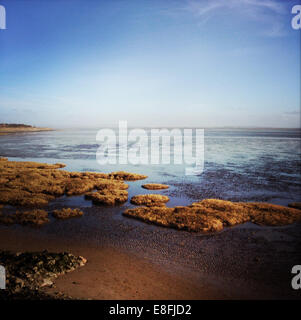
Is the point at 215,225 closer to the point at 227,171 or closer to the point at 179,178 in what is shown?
the point at 179,178

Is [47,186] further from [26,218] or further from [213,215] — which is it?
[213,215]

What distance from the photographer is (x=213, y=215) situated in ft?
54.9

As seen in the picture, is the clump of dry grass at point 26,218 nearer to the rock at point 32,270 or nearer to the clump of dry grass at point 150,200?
the rock at point 32,270

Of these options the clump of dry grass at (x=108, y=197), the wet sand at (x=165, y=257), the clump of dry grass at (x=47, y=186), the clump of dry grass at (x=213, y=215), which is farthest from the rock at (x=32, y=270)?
the clump of dry grass at (x=47, y=186)

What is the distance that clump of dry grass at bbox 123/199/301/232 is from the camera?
1548 cm

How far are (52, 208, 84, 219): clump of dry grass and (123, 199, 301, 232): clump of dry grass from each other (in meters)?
3.61

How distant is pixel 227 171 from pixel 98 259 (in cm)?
2899

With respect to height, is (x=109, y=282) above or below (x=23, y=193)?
below

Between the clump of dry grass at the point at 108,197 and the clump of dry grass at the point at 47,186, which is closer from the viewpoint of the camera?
the clump of dry grass at the point at 47,186

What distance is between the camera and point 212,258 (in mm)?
11961

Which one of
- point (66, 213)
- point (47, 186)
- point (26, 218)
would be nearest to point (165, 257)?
point (66, 213)

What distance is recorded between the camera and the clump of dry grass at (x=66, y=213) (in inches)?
666

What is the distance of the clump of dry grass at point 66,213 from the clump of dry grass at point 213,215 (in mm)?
3611
